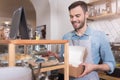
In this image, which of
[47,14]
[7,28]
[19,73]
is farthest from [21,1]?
[19,73]

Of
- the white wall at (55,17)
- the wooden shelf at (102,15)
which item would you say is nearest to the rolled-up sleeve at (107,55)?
the wooden shelf at (102,15)

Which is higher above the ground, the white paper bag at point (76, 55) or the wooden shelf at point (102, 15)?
the wooden shelf at point (102, 15)

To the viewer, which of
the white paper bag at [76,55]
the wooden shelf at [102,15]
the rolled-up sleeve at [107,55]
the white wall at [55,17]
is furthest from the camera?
the white wall at [55,17]

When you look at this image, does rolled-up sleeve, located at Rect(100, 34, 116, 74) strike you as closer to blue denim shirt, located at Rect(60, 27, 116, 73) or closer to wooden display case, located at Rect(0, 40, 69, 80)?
blue denim shirt, located at Rect(60, 27, 116, 73)

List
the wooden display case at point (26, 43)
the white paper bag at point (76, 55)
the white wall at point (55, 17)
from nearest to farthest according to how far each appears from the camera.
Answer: the wooden display case at point (26, 43) < the white paper bag at point (76, 55) < the white wall at point (55, 17)

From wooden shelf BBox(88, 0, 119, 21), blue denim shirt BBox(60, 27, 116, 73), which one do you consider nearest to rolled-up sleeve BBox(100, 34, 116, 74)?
blue denim shirt BBox(60, 27, 116, 73)

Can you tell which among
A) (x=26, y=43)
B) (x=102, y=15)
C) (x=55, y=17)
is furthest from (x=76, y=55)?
(x=55, y=17)

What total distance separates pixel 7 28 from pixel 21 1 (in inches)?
171

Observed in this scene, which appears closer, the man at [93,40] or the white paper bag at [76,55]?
the white paper bag at [76,55]

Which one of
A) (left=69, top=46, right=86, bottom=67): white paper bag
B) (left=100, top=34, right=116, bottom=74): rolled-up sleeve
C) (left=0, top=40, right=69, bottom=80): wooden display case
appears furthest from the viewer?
(left=100, top=34, right=116, bottom=74): rolled-up sleeve

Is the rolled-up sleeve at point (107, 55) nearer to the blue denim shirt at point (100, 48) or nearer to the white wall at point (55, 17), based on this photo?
the blue denim shirt at point (100, 48)

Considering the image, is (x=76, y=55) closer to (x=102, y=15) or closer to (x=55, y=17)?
(x=102, y=15)

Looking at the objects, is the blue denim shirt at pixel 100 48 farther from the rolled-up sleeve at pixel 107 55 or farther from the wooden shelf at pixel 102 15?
the wooden shelf at pixel 102 15

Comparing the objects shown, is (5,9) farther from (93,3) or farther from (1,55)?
(1,55)
